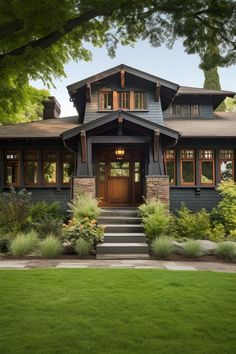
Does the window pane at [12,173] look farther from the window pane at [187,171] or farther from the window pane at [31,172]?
the window pane at [187,171]

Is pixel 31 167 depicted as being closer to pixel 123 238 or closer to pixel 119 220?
pixel 119 220

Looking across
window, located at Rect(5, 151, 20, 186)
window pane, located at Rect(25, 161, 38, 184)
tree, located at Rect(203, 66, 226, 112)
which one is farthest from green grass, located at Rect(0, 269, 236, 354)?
tree, located at Rect(203, 66, 226, 112)

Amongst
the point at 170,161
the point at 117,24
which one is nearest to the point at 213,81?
the point at 170,161

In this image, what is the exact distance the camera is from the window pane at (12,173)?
15781 millimetres

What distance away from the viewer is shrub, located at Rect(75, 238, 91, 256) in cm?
970

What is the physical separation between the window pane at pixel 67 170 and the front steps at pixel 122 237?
3593 millimetres

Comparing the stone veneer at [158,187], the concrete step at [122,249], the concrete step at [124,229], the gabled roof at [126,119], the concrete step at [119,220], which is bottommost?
the concrete step at [122,249]

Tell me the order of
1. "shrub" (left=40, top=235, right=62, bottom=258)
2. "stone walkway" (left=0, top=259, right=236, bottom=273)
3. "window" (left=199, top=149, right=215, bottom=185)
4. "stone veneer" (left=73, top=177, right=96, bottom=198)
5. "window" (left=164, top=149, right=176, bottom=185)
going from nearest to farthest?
1. "stone walkway" (left=0, top=259, right=236, bottom=273)
2. "shrub" (left=40, top=235, right=62, bottom=258)
3. "stone veneer" (left=73, top=177, right=96, bottom=198)
4. "window" (left=199, top=149, right=215, bottom=185)
5. "window" (left=164, top=149, right=176, bottom=185)

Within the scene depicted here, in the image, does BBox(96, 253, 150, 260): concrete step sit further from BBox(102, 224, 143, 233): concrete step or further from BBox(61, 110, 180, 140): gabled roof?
BBox(61, 110, 180, 140): gabled roof

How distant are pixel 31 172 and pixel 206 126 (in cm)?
824

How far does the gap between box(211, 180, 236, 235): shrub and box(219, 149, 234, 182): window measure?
161cm

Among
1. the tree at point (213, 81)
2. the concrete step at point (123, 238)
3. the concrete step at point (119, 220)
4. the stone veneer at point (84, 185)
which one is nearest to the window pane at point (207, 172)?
the concrete step at point (119, 220)

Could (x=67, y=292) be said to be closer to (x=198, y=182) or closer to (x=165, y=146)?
(x=165, y=146)

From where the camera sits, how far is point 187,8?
4867 millimetres
